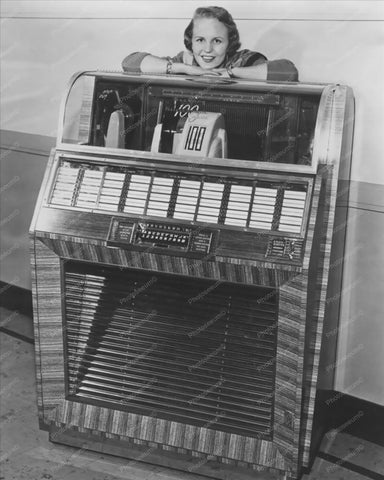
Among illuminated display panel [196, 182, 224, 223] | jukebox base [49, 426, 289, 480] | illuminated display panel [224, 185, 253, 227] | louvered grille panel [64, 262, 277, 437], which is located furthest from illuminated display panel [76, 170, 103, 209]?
jukebox base [49, 426, 289, 480]

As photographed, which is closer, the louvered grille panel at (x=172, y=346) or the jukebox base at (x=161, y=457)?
the louvered grille panel at (x=172, y=346)

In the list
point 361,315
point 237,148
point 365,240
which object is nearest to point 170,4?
point 237,148

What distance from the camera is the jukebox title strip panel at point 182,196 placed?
2.70 meters

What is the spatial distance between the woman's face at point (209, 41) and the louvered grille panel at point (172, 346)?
0.92m

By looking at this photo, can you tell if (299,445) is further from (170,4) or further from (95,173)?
(170,4)

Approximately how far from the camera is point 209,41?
3.16 metres

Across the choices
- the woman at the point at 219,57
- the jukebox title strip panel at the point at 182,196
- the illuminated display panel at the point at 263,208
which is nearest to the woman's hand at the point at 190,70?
the woman at the point at 219,57

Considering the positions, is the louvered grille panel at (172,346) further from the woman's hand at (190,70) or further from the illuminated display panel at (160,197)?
the woman's hand at (190,70)

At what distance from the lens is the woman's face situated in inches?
124

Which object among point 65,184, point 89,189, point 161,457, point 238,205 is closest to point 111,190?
point 89,189

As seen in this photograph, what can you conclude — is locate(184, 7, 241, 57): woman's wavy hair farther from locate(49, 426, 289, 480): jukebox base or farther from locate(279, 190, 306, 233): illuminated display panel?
locate(49, 426, 289, 480): jukebox base

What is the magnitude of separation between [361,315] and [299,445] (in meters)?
0.70

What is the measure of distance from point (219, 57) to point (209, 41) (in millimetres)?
75

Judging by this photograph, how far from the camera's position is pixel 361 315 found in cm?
333
